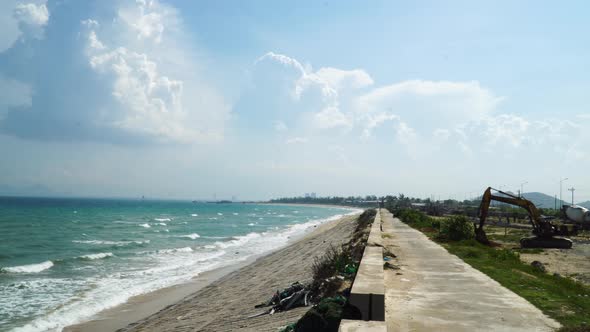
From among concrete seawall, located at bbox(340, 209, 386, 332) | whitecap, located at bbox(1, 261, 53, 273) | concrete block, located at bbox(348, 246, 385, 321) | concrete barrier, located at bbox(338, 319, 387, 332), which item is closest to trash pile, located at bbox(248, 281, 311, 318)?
concrete seawall, located at bbox(340, 209, 386, 332)

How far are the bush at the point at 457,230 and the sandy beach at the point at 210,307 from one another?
8285mm

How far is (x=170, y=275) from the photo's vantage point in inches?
824

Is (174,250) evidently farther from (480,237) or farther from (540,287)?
(540,287)

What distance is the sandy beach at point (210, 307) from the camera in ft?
35.1

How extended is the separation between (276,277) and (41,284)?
33.2ft

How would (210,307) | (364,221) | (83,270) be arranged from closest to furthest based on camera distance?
(210,307), (83,270), (364,221)

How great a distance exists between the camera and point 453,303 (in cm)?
819

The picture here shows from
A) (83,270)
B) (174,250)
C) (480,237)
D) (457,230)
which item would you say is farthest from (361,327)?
(174,250)

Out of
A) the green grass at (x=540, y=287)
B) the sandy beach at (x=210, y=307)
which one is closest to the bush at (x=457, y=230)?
the green grass at (x=540, y=287)

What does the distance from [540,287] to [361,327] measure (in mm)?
6767

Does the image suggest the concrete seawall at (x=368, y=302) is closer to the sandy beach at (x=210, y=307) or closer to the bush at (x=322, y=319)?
the bush at (x=322, y=319)

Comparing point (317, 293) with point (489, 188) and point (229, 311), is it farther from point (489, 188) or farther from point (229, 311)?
point (489, 188)

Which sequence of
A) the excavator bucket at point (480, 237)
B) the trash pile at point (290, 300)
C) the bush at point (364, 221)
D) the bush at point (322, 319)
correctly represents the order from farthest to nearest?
the bush at point (364, 221)
the excavator bucket at point (480, 237)
the trash pile at point (290, 300)
the bush at point (322, 319)

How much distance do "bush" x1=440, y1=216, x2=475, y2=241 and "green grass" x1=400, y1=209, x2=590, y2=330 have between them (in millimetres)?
6105
